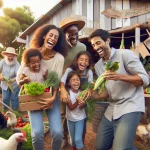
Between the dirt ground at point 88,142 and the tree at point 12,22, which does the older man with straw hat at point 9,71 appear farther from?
the tree at point 12,22

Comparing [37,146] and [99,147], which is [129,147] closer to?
[99,147]

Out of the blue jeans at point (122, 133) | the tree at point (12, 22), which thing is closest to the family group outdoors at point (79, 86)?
the blue jeans at point (122, 133)

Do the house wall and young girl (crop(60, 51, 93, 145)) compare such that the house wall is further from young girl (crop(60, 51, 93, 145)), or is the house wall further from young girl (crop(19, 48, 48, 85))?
young girl (crop(19, 48, 48, 85))

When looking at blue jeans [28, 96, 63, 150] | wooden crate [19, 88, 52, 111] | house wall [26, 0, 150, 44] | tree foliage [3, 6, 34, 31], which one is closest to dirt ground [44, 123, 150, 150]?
blue jeans [28, 96, 63, 150]

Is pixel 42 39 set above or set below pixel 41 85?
above

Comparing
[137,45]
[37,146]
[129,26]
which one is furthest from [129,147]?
[129,26]

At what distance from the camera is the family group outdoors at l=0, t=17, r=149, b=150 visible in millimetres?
3240

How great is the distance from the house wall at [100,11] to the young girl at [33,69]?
185 inches

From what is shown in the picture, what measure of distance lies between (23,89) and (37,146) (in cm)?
80

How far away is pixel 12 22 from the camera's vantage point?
19672 millimetres

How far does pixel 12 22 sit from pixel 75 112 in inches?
665

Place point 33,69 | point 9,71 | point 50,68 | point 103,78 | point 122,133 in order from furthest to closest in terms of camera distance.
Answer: point 9,71, point 50,68, point 33,69, point 103,78, point 122,133

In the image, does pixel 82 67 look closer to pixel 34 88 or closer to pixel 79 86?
pixel 79 86

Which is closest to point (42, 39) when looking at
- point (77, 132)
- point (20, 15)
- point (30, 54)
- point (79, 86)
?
point (30, 54)
